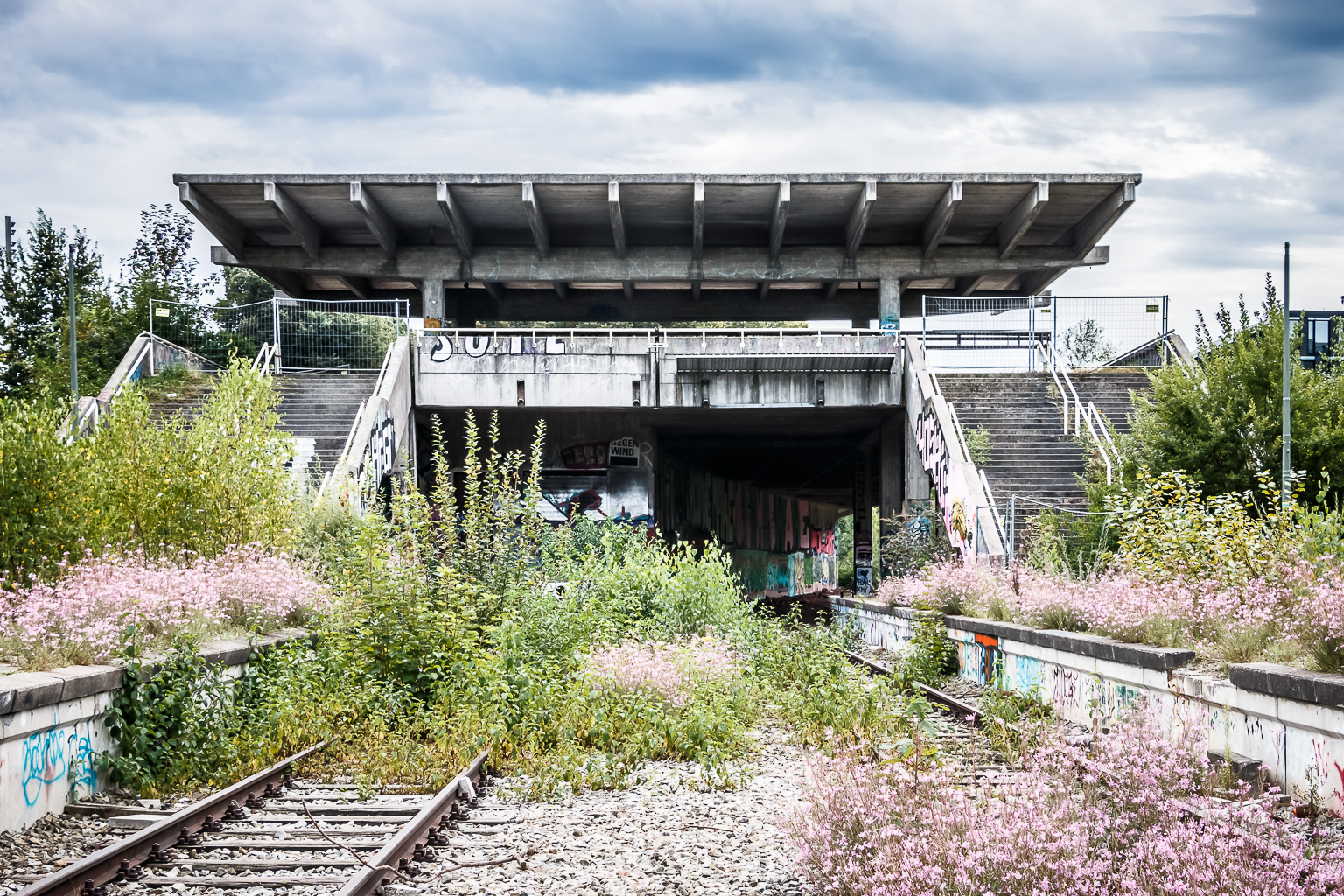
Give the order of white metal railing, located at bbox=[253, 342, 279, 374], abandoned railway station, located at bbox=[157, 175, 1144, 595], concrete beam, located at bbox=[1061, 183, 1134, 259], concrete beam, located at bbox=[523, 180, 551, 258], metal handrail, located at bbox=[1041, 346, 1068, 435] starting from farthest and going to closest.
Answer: concrete beam, located at bbox=[1061, 183, 1134, 259], concrete beam, located at bbox=[523, 180, 551, 258], white metal railing, located at bbox=[253, 342, 279, 374], abandoned railway station, located at bbox=[157, 175, 1144, 595], metal handrail, located at bbox=[1041, 346, 1068, 435]

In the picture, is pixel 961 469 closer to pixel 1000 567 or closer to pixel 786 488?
pixel 1000 567

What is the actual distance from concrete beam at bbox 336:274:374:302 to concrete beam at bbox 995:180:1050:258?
837 inches

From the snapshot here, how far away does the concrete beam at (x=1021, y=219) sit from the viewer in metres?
31.4

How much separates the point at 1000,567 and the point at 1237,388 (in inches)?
204

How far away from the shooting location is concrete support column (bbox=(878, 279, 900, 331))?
114 ft

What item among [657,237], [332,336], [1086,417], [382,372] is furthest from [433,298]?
[1086,417]

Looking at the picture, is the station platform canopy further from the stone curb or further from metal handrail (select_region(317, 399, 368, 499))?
the stone curb

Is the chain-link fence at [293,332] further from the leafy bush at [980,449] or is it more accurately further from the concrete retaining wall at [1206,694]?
the concrete retaining wall at [1206,694]

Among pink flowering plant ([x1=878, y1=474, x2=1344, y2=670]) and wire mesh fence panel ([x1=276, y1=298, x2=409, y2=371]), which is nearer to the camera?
pink flowering plant ([x1=878, y1=474, x2=1344, y2=670])

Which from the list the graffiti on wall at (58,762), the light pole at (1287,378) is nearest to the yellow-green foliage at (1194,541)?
the light pole at (1287,378)

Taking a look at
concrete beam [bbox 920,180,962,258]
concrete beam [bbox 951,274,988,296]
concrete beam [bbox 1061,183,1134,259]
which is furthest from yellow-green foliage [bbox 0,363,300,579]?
concrete beam [bbox 951,274,988,296]

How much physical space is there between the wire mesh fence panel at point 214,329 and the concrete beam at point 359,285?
195 inches

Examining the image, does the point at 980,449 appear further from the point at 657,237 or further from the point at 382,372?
the point at 657,237

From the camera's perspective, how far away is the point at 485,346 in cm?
2761
